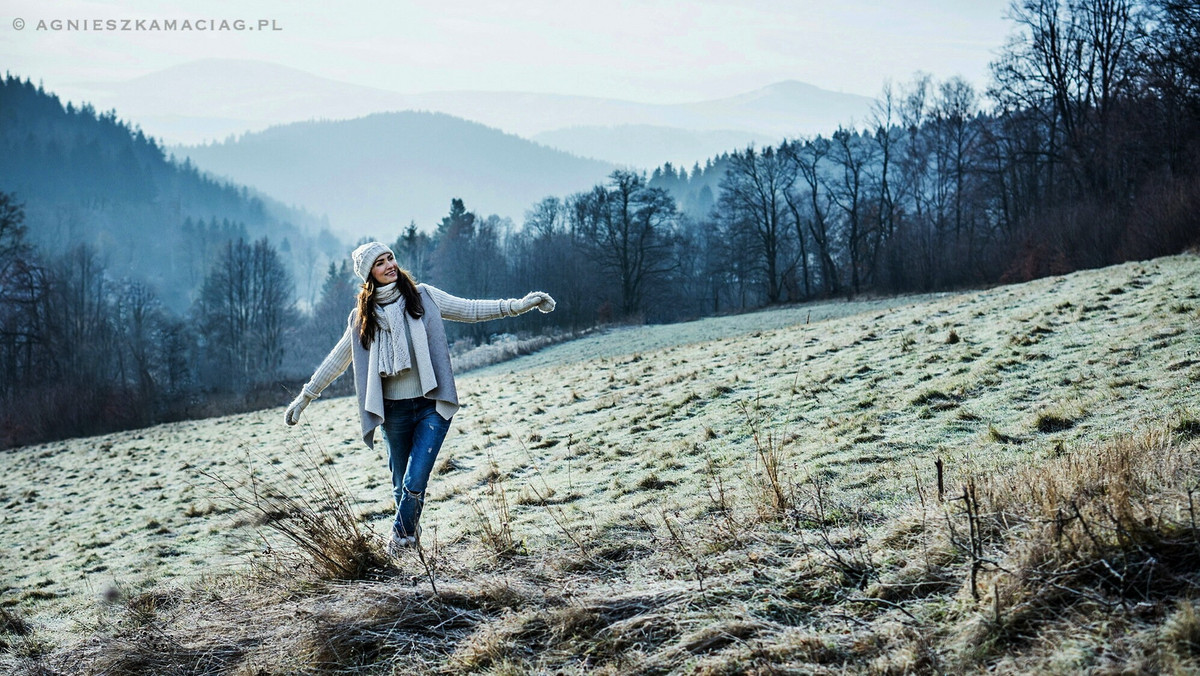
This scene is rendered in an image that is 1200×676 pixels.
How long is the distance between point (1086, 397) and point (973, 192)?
46.8 meters

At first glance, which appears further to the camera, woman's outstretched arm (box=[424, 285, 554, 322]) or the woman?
woman's outstretched arm (box=[424, 285, 554, 322])

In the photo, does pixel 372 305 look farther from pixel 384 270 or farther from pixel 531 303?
pixel 531 303

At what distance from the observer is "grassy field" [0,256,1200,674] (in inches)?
129

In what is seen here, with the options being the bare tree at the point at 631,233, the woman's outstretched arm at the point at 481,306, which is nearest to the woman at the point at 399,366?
the woman's outstretched arm at the point at 481,306

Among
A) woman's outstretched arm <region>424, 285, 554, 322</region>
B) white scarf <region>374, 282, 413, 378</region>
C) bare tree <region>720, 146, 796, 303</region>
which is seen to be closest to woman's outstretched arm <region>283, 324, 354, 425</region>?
white scarf <region>374, 282, 413, 378</region>

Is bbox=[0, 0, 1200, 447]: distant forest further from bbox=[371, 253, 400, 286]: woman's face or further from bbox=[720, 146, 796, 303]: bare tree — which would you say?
bbox=[371, 253, 400, 286]: woman's face

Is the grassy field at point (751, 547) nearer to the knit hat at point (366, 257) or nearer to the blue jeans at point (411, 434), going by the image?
the blue jeans at point (411, 434)

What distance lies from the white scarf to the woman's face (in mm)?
43

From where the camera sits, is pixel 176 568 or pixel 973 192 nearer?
pixel 176 568

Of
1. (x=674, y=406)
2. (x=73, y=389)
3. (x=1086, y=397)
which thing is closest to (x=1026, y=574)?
(x=1086, y=397)

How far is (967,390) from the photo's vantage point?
30.2 feet

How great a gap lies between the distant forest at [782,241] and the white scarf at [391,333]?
26.0 meters

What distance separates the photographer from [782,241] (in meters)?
65.2

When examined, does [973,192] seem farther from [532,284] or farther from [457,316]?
[457,316]
